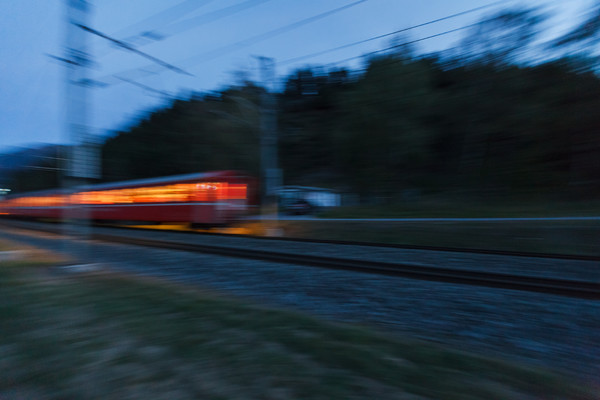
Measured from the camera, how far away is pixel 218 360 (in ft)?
11.1

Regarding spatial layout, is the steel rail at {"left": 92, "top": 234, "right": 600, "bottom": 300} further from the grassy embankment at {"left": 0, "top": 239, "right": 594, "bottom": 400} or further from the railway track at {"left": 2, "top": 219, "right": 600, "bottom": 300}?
the grassy embankment at {"left": 0, "top": 239, "right": 594, "bottom": 400}

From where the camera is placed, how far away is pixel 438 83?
28.8 meters

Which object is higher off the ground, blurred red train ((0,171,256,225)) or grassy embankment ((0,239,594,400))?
blurred red train ((0,171,256,225))

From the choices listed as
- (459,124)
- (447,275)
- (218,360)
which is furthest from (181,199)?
(459,124)

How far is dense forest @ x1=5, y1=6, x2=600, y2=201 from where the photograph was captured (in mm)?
19016

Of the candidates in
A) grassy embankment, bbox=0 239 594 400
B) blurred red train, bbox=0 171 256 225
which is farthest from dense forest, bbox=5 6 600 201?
grassy embankment, bbox=0 239 594 400

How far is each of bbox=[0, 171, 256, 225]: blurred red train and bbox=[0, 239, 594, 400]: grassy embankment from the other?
13203 mm

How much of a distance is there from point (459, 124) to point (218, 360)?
Result: 27496 mm

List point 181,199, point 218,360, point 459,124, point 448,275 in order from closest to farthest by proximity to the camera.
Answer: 1. point 218,360
2. point 448,275
3. point 181,199
4. point 459,124

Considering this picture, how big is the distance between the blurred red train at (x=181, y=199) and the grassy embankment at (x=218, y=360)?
13.2m

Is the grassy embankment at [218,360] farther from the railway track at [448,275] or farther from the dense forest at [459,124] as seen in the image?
the dense forest at [459,124]

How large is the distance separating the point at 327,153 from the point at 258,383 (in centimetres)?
4528

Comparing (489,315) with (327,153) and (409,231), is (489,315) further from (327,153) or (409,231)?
(327,153)

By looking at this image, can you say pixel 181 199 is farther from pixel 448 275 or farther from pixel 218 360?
pixel 218 360
